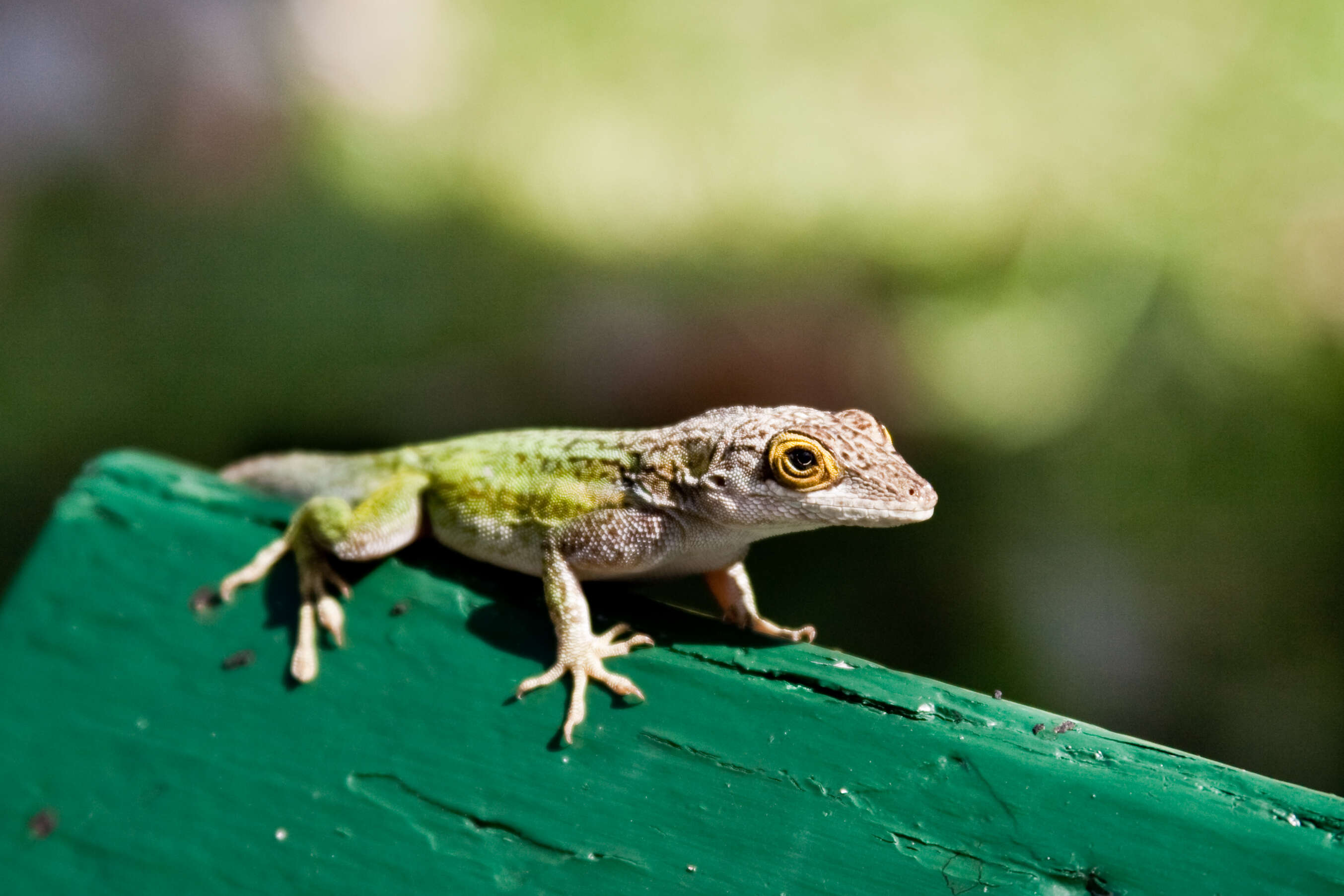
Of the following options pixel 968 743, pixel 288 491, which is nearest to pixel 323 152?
pixel 288 491

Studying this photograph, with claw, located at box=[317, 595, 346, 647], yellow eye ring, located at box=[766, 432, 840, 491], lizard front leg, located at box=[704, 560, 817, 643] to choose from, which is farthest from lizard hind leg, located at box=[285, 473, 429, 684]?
yellow eye ring, located at box=[766, 432, 840, 491]

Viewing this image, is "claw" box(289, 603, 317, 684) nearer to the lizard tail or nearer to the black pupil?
the lizard tail

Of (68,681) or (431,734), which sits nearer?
(431,734)

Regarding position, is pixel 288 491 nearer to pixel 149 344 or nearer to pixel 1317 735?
pixel 149 344

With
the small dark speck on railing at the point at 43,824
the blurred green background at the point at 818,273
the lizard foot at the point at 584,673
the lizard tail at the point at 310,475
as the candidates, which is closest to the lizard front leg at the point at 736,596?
the lizard foot at the point at 584,673

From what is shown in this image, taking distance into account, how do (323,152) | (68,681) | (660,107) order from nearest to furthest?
(68,681), (660,107), (323,152)

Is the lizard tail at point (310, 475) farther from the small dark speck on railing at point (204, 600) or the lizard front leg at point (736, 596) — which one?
the lizard front leg at point (736, 596)

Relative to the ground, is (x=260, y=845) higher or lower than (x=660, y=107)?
lower
